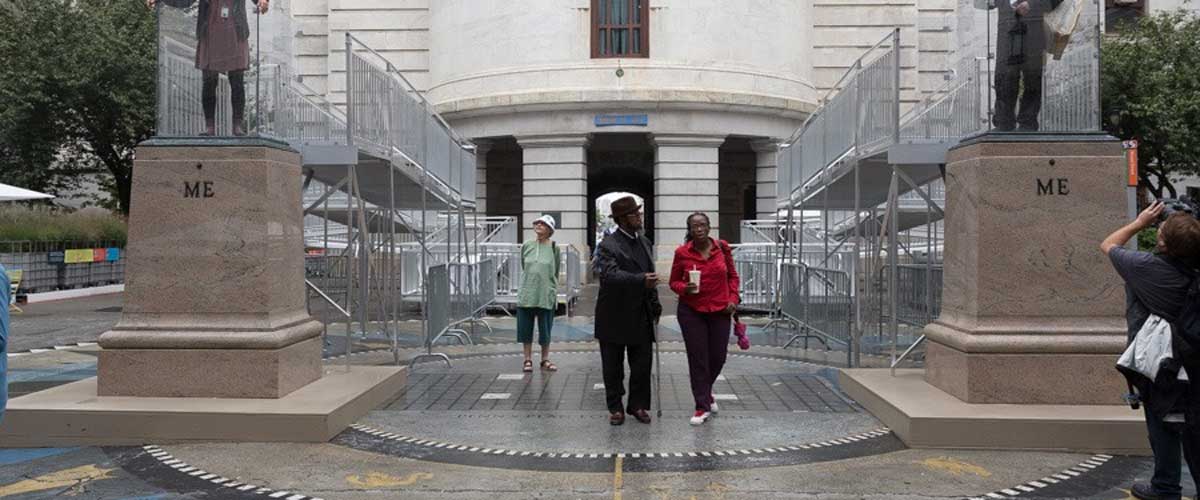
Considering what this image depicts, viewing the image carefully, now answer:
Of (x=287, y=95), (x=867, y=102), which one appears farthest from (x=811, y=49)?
(x=287, y=95)

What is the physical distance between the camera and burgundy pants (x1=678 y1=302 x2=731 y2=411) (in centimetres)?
812

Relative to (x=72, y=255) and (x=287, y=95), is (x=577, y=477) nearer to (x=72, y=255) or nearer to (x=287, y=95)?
(x=287, y=95)

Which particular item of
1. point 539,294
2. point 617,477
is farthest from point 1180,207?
point 539,294

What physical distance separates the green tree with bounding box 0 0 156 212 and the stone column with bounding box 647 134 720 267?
15.5 meters

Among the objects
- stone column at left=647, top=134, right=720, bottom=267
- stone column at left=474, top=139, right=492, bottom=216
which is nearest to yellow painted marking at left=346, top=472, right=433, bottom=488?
stone column at left=647, top=134, right=720, bottom=267

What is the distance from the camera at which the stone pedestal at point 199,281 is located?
25.8 ft

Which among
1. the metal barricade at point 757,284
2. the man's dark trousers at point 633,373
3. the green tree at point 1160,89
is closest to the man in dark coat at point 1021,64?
the man's dark trousers at point 633,373

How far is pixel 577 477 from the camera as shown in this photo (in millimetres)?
6398

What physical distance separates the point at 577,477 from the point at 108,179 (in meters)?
40.9

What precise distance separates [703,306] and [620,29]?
Answer: 2258cm

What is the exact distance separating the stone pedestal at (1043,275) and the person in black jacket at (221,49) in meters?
5.76

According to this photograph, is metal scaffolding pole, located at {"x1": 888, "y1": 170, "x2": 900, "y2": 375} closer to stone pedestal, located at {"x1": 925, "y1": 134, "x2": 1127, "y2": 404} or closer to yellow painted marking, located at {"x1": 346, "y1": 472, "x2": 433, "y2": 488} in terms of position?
stone pedestal, located at {"x1": 925, "y1": 134, "x2": 1127, "y2": 404}

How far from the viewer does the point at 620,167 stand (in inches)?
1415

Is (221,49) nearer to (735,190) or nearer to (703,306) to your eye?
(703,306)
